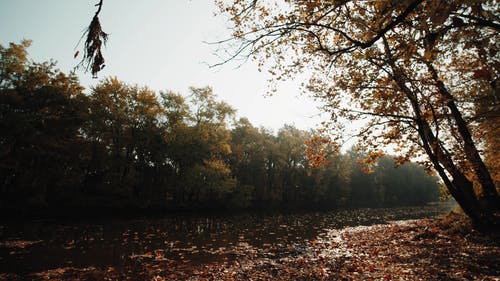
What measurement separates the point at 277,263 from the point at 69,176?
3515 centimetres

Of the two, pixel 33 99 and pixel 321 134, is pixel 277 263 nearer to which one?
pixel 321 134

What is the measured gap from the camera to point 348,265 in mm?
9875

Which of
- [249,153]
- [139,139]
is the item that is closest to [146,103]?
[139,139]

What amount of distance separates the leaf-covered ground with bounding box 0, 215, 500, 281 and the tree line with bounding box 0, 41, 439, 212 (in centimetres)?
824

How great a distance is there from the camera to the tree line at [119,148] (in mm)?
31250

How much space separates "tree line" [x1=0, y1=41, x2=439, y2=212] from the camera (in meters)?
31.2

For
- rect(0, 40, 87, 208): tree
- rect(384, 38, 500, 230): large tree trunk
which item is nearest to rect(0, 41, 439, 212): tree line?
rect(0, 40, 87, 208): tree

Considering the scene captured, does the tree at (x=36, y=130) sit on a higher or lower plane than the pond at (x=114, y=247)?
higher

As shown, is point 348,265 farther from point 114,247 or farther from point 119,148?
point 119,148

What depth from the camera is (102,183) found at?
1538 inches

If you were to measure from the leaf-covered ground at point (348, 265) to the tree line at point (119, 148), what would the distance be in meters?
8.24

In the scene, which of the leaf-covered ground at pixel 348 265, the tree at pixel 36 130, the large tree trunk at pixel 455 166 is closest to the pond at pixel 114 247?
the leaf-covered ground at pixel 348 265

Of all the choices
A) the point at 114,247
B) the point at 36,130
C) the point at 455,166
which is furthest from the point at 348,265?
the point at 36,130

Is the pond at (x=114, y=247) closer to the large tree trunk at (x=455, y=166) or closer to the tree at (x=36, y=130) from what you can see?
the large tree trunk at (x=455, y=166)
